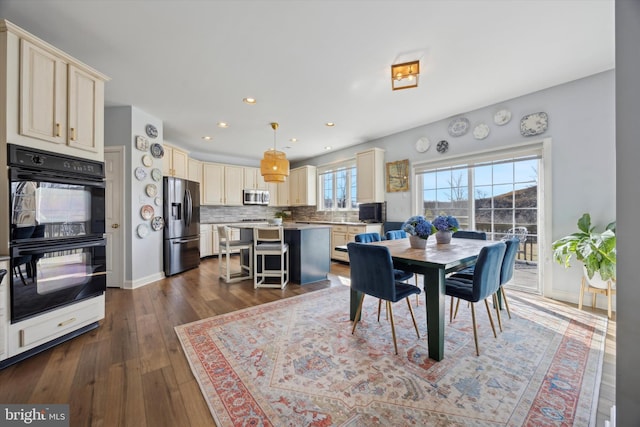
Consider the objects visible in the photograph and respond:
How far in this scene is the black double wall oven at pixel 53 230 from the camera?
71.4 inches

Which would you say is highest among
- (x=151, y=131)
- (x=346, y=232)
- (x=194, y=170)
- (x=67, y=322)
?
(x=151, y=131)

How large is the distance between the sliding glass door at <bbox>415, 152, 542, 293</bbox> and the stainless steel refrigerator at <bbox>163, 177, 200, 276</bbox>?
4.33 m

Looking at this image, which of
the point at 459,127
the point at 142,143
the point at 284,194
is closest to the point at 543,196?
the point at 459,127

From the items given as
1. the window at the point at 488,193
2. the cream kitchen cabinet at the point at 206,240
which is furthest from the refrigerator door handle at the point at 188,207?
the window at the point at 488,193

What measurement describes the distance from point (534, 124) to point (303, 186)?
16.1ft

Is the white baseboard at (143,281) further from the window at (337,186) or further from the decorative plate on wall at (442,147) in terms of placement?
the decorative plate on wall at (442,147)

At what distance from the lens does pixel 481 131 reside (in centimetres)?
371

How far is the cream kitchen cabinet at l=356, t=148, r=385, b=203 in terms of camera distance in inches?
199

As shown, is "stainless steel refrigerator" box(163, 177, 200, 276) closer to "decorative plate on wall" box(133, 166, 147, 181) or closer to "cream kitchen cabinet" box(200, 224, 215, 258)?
"decorative plate on wall" box(133, 166, 147, 181)

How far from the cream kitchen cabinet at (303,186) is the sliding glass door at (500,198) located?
127 inches

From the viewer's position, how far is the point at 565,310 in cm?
274

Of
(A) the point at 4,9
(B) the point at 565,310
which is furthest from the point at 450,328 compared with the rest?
(A) the point at 4,9

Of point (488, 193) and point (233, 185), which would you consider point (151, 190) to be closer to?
point (233, 185)

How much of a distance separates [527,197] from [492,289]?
2.07m
